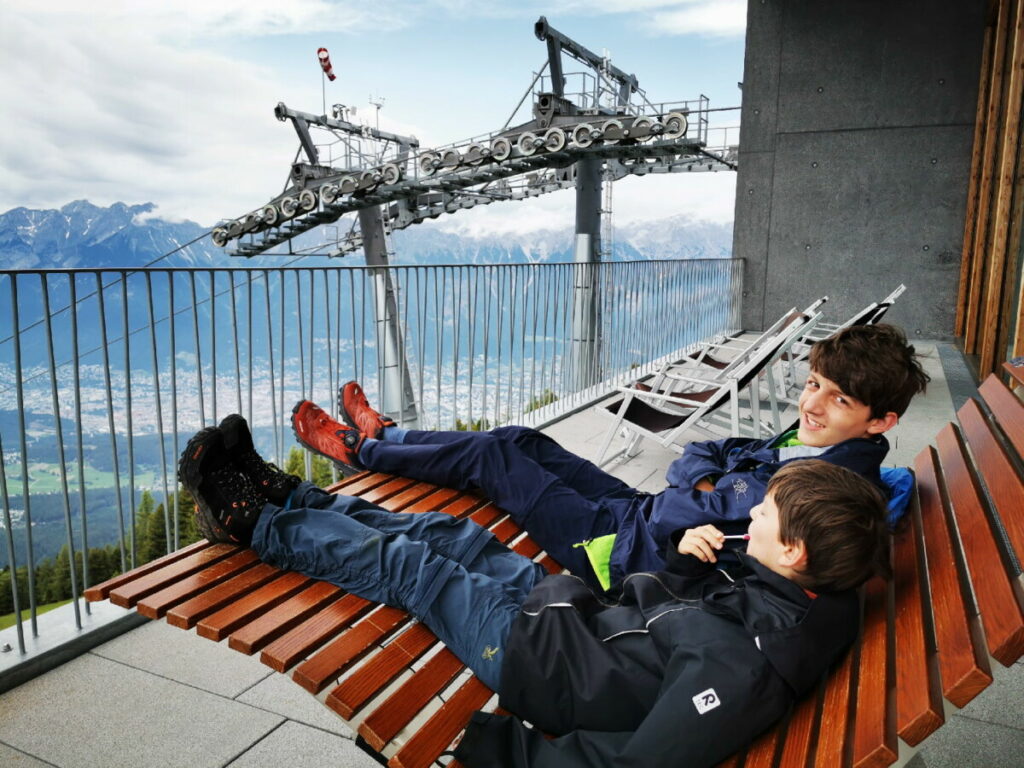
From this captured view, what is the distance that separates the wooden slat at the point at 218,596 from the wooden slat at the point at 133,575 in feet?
0.58

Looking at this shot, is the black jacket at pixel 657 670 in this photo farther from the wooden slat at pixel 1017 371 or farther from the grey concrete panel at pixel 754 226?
the grey concrete panel at pixel 754 226

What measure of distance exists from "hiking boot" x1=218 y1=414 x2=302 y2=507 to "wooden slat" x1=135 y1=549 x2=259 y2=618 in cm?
21

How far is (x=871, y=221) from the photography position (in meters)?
10.9

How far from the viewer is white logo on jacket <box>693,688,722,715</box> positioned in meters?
1.21

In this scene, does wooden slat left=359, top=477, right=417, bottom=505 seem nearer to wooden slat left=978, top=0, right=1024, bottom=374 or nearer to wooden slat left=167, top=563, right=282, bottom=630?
wooden slat left=167, top=563, right=282, bottom=630

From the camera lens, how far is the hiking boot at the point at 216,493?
6.24 feet

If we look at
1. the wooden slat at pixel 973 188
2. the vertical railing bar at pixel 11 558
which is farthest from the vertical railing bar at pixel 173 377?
the wooden slat at pixel 973 188

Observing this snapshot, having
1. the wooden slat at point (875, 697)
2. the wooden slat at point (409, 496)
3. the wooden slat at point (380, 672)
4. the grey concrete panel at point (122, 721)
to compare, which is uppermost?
the wooden slat at point (875, 697)

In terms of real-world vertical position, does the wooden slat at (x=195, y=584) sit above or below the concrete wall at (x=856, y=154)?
below

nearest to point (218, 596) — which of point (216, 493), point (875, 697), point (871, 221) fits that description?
point (216, 493)

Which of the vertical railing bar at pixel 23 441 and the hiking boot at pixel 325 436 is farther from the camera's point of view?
the hiking boot at pixel 325 436

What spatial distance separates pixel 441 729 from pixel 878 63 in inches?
485

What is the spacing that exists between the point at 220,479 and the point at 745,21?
12.3 meters

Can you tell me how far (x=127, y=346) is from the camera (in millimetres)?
2598
